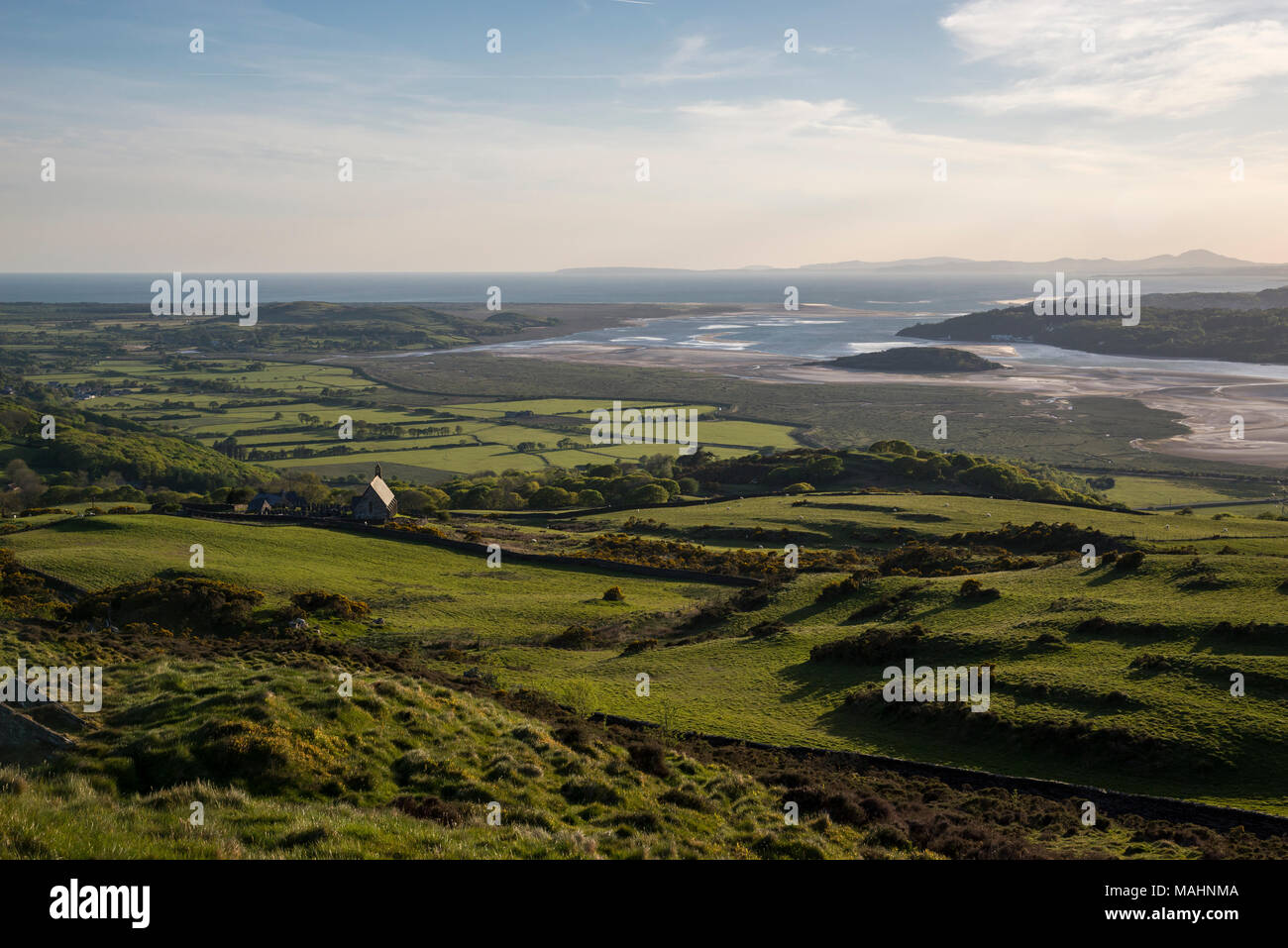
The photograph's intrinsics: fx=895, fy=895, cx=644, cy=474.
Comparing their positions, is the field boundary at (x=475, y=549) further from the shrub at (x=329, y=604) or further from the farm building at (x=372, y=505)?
the shrub at (x=329, y=604)

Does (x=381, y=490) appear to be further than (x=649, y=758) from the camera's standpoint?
Yes

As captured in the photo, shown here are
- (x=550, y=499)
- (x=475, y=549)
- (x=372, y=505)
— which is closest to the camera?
(x=475, y=549)

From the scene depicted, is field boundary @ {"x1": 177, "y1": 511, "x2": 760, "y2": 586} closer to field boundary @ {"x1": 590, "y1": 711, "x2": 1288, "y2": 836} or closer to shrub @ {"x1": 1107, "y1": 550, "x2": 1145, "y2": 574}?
shrub @ {"x1": 1107, "y1": 550, "x2": 1145, "y2": 574}

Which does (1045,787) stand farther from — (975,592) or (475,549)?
(475,549)

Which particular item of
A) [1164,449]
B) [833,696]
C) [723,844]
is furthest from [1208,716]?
[1164,449]

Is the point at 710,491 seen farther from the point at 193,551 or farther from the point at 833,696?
the point at 833,696

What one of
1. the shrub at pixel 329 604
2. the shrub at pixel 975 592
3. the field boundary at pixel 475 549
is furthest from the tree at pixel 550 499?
the shrub at pixel 975 592

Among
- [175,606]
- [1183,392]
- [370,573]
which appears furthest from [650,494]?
[1183,392]

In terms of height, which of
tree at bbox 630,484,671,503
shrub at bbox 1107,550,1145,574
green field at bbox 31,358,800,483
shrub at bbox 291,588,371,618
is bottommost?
shrub at bbox 291,588,371,618

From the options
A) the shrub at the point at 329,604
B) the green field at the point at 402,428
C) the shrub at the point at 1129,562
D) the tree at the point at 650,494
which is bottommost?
the shrub at the point at 329,604

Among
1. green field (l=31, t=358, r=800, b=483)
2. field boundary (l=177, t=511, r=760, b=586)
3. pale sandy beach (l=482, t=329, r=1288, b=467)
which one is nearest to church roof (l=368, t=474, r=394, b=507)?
field boundary (l=177, t=511, r=760, b=586)

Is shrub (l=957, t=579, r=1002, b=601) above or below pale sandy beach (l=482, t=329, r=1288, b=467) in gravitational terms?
below
